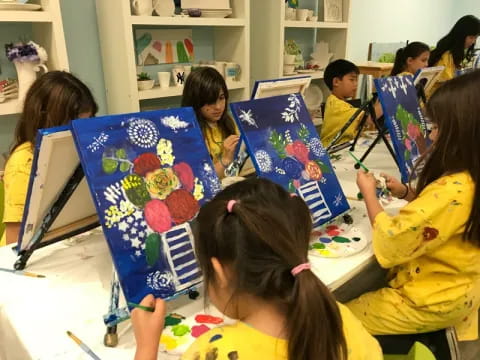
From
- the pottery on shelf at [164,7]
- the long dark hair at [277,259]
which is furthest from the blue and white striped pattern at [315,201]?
the pottery on shelf at [164,7]

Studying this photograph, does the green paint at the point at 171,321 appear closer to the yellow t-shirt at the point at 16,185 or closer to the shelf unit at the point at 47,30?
the yellow t-shirt at the point at 16,185

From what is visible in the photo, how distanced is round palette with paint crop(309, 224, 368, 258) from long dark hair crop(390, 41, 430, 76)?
1.99m

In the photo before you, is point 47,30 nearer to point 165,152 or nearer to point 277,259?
point 165,152

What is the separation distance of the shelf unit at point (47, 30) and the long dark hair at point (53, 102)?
0.45m

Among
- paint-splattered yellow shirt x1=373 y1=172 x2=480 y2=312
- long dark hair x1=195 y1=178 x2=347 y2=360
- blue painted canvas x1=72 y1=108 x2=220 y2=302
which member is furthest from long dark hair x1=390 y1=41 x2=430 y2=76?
long dark hair x1=195 y1=178 x2=347 y2=360

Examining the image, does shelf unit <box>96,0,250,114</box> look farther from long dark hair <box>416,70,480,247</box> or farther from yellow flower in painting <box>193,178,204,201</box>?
long dark hair <box>416,70,480,247</box>

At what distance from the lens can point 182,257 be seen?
93 cm

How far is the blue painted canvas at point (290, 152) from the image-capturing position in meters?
1.20

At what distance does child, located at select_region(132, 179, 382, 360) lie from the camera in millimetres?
635

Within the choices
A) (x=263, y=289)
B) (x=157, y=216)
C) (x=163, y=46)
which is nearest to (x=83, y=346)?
(x=157, y=216)

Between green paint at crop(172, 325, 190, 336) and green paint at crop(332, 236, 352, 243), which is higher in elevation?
green paint at crop(332, 236, 352, 243)

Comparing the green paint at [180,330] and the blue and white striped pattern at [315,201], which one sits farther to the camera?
the blue and white striped pattern at [315,201]

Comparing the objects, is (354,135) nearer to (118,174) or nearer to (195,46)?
(195,46)

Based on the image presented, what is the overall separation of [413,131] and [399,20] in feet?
11.4
